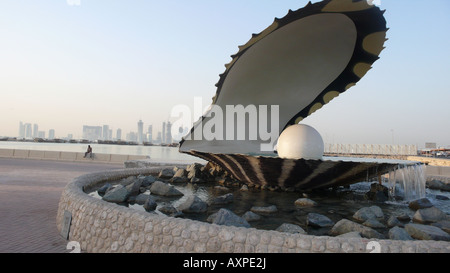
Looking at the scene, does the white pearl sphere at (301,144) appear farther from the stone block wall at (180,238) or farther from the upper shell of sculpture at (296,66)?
the stone block wall at (180,238)

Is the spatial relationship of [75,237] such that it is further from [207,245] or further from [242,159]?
[242,159]

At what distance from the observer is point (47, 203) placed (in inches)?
376

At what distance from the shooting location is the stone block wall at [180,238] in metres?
3.91

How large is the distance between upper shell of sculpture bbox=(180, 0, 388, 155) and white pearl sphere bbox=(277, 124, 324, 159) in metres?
3.03

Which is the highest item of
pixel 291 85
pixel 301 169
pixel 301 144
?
pixel 291 85

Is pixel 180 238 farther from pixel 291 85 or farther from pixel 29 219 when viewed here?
pixel 291 85

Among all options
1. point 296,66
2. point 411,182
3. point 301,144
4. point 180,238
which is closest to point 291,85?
point 296,66

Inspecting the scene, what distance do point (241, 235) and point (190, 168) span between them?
8766 millimetres

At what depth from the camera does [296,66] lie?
11.6 meters

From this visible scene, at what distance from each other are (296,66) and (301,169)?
196 inches

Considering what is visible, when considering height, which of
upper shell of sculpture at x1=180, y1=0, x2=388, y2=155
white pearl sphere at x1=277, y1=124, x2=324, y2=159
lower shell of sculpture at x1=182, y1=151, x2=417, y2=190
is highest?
upper shell of sculpture at x1=180, y1=0, x2=388, y2=155

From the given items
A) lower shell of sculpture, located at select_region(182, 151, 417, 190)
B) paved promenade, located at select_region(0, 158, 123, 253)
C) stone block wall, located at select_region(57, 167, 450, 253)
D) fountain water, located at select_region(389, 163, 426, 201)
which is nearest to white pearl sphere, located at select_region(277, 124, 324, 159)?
lower shell of sculpture, located at select_region(182, 151, 417, 190)

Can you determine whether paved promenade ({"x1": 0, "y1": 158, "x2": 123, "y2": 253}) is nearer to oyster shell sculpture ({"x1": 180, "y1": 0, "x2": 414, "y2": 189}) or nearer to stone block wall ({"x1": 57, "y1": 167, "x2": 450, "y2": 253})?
stone block wall ({"x1": 57, "y1": 167, "x2": 450, "y2": 253})

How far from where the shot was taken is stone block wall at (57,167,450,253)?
12.8 feet
